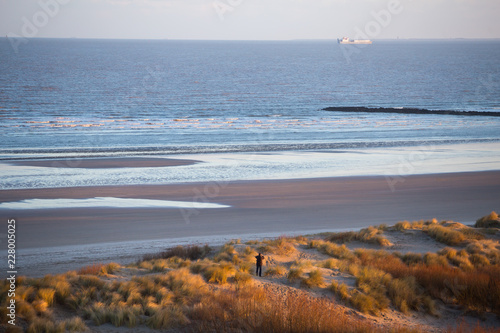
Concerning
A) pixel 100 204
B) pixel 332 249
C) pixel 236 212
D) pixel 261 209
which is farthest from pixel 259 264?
pixel 100 204

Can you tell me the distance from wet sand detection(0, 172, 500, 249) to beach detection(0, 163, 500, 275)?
38 millimetres

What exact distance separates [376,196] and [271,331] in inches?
656

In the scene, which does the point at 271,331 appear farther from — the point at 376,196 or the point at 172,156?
the point at 172,156

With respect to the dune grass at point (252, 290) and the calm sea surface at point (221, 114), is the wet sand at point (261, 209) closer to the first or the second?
the dune grass at point (252, 290)

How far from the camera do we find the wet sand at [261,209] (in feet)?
59.5

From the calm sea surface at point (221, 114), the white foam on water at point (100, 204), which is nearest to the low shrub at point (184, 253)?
the white foam on water at point (100, 204)

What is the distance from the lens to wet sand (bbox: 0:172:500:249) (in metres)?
18.1

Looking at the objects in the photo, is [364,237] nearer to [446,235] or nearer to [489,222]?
[446,235]

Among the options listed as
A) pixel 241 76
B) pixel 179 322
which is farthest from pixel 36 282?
pixel 241 76

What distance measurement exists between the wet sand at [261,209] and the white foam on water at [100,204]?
0.57 m

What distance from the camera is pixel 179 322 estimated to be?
8664 millimetres

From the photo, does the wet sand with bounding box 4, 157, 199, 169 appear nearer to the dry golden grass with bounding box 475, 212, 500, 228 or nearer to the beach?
the beach

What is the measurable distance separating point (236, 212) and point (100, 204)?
5.97 m

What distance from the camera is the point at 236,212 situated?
2089cm
